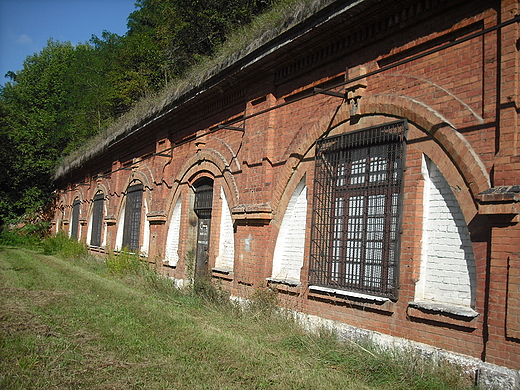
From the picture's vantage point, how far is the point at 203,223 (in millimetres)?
12383

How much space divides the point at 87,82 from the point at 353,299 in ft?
122

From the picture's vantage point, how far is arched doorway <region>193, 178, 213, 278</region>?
11.9 meters

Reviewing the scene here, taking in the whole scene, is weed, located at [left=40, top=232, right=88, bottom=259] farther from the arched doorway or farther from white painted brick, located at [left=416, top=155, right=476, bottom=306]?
white painted brick, located at [left=416, top=155, right=476, bottom=306]

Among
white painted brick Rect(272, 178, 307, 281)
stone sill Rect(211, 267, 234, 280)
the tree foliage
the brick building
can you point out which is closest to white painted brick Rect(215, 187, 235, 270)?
the brick building

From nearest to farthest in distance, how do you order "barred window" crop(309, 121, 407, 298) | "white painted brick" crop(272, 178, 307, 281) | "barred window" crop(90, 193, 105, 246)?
"barred window" crop(309, 121, 407, 298), "white painted brick" crop(272, 178, 307, 281), "barred window" crop(90, 193, 105, 246)

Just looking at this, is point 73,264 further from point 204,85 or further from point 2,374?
point 2,374

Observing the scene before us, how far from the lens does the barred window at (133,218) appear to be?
1616 cm

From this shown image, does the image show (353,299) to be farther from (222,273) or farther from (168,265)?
(168,265)

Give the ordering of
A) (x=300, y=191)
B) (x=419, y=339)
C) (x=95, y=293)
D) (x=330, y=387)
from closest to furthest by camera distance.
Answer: (x=330, y=387) < (x=419, y=339) < (x=300, y=191) < (x=95, y=293)

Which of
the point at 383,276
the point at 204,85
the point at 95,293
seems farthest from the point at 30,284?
the point at 383,276

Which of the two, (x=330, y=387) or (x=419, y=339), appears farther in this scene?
(x=419, y=339)

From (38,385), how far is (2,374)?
1.74ft

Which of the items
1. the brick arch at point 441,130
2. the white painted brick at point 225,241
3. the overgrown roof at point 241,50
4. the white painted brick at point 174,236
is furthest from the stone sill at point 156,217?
the brick arch at point 441,130

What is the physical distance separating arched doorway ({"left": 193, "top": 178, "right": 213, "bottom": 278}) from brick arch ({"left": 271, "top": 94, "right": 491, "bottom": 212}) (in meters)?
3.85
